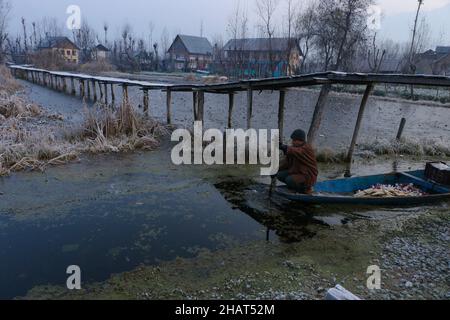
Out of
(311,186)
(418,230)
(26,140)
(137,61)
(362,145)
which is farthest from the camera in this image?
(137,61)

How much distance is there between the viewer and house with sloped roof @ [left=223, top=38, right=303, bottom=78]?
145 ft

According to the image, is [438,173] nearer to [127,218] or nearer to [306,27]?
[127,218]

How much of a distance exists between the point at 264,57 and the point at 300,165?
45775mm

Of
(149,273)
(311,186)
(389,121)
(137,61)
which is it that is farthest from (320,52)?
(149,273)

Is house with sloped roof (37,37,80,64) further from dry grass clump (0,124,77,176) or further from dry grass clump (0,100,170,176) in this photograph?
dry grass clump (0,124,77,176)

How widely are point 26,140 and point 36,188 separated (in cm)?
301

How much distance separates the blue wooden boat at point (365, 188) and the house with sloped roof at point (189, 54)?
5541 centimetres

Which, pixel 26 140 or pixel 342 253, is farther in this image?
pixel 26 140

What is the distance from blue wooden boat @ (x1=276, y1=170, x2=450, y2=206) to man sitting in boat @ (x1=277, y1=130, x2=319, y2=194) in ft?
0.66

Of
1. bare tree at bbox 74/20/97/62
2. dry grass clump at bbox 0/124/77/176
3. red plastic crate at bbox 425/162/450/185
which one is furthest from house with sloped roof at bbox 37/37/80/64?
red plastic crate at bbox 425/162/450/185

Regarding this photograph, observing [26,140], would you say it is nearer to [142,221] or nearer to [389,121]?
[142,221]

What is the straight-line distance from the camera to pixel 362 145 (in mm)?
13078

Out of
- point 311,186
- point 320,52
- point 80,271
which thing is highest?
point 320,52

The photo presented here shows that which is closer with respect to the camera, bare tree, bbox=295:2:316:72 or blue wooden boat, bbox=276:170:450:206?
blue wooden boat, bbox=276:170:450:206
